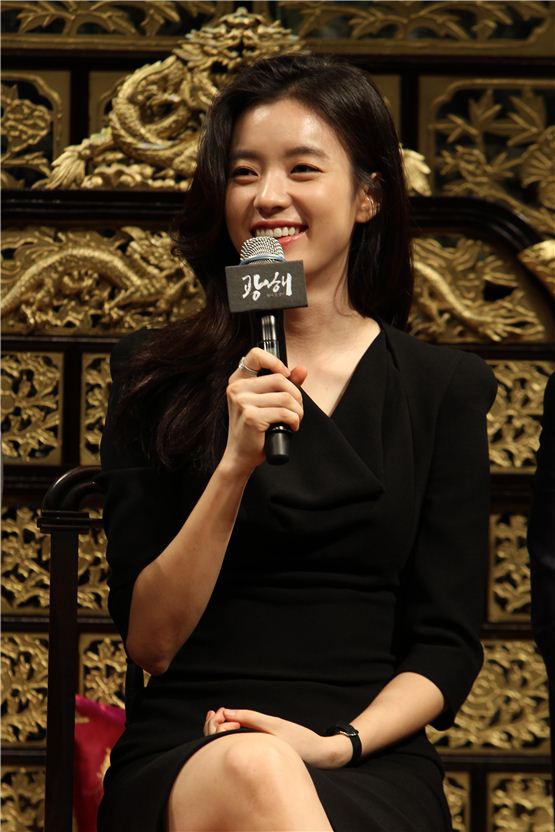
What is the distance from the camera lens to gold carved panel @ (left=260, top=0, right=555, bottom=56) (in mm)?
2408

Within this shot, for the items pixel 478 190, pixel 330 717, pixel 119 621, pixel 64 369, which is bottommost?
pixel 330 717

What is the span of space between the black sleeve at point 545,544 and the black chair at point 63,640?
539 mm

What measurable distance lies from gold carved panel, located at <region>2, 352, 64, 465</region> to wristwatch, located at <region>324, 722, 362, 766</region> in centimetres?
106

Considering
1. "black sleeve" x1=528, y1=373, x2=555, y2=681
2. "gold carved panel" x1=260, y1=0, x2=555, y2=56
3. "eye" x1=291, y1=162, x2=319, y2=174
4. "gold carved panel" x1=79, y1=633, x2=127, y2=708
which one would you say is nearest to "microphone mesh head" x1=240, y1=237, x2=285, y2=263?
"eye" x1=291, y1=162, x2=319, y2=174

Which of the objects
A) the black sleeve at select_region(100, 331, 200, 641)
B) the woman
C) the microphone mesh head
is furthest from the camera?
the black sleeve at select_region(100, 331, 200, 641)

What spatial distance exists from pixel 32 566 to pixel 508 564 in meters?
0.89

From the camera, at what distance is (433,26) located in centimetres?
243

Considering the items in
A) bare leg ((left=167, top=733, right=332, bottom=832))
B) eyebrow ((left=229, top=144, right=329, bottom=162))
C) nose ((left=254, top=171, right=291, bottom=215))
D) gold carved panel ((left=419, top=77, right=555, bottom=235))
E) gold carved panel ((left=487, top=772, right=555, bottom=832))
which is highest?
gold carved panel ((left=419, top=77, right=555, bottom=235))

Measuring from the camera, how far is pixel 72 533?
1747 mm

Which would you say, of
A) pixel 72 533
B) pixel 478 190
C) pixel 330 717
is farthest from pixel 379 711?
pixel 478 190

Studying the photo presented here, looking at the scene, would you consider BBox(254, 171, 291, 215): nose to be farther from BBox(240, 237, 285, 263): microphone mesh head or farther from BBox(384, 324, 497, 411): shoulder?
BBox(384, 324, 497, 411): shoulder

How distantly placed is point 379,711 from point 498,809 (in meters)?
0.98

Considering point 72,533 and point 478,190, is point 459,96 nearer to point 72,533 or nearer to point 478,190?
point 478,190

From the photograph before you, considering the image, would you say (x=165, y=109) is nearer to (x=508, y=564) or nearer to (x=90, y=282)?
(x=90, y=282)
